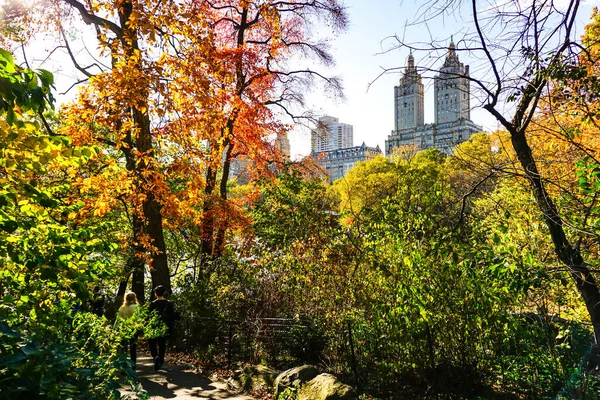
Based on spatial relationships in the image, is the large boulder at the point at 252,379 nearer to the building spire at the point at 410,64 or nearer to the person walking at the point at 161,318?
the person walking at the point at 161,318

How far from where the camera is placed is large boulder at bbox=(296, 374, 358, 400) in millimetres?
6117

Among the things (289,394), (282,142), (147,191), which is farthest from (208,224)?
(289,394)

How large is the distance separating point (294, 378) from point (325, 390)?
2.68 feet

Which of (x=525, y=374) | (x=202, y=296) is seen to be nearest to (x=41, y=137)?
(x=525, y=374)

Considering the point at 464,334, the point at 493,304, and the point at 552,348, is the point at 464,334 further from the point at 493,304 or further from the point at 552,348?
the point at 552,348

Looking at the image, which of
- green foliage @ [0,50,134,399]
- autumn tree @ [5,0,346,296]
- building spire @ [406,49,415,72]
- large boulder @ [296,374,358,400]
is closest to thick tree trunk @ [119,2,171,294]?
autumn tree @ [5,0,346,296]

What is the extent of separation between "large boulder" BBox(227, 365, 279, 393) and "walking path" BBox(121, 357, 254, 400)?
0.50 feet

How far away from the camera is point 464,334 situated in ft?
20.9

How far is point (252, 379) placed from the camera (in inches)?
301

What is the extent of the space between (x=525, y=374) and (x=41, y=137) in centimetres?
626

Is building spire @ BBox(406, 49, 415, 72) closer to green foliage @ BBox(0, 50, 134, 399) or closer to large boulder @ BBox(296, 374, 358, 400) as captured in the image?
green foliage @ BBox(0, 50, 134, 399)

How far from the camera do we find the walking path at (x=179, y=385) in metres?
7.26

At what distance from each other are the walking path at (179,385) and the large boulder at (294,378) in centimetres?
60

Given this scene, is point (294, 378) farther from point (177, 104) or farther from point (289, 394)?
point (177, 104)
